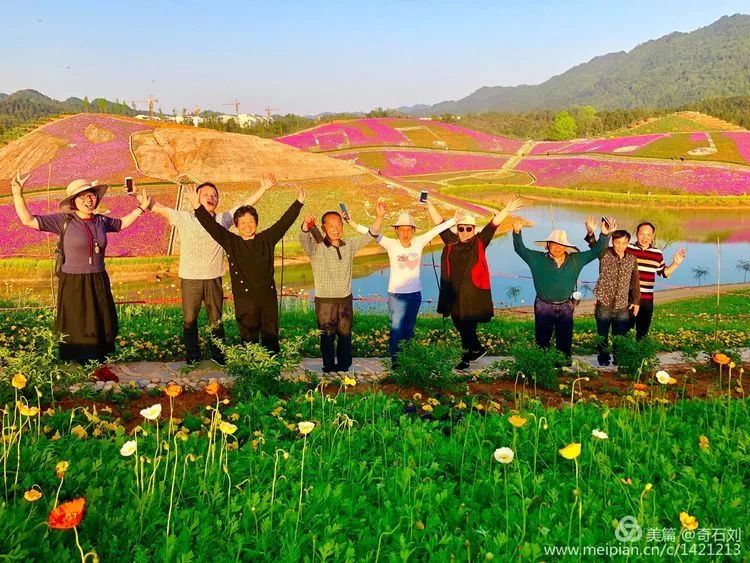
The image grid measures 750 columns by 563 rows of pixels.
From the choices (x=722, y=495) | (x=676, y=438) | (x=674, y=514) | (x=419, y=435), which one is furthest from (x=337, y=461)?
(x=676, y=438)

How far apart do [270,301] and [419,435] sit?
3111mm

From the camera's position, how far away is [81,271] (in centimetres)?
656

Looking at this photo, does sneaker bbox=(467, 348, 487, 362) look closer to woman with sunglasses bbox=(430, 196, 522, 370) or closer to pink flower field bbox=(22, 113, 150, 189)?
woman with sunglasses bbox=(430, 196, 522, 370)

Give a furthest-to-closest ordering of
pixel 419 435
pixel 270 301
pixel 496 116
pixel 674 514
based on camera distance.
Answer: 1. pixel 496 116
2. pixel 270 301
3. pixel 419 435
4. pixel 674 514

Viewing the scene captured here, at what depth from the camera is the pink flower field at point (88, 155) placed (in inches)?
1464

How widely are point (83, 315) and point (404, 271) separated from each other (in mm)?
4047

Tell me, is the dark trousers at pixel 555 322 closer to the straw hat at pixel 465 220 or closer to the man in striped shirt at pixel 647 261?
the man in striped shirt at pixel 647 261

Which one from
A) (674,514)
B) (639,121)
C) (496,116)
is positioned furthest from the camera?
(496,116)

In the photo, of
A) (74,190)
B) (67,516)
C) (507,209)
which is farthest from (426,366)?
(67,516)

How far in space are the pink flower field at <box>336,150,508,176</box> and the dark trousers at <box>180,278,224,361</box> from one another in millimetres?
55186

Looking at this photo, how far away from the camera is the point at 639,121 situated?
9750 cm

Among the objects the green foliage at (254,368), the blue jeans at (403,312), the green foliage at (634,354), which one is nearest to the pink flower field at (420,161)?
the blue jeans at (403,312)

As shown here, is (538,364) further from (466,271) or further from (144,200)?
(144,200)

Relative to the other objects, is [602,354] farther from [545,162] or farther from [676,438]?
[545,162]
